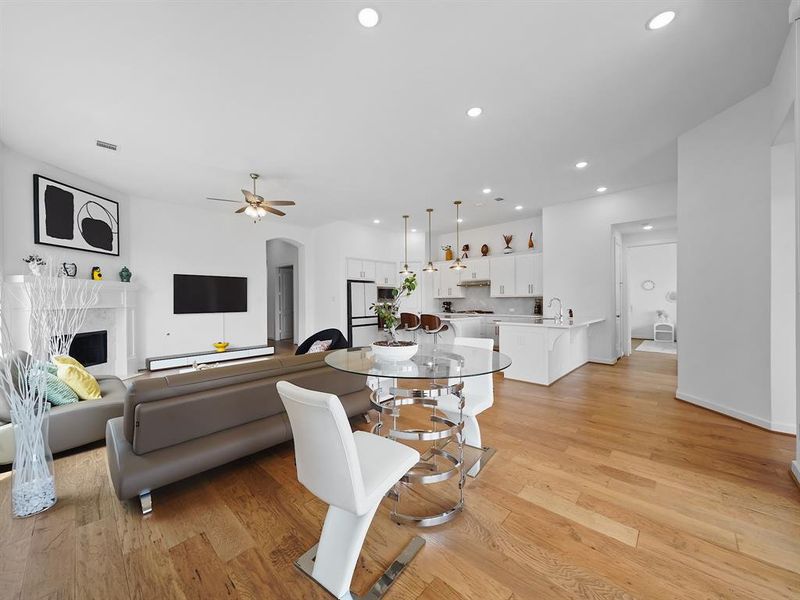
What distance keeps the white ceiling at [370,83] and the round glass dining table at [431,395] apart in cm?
214

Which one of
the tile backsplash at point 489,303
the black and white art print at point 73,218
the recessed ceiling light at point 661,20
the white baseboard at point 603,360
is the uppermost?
the recessed ceiling light at point 661,20

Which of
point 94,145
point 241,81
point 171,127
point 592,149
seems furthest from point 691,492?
point 94,145

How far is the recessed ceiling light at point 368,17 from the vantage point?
1.85m

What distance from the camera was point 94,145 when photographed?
3443mm

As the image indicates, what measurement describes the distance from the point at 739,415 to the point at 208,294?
25.0ft

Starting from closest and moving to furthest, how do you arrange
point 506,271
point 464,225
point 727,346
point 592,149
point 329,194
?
point 727,346, point 592,149, point 329,194, point 506,271, point 464,225

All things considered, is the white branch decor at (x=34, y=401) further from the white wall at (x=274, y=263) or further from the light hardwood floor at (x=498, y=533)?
the white wall at (x=274, y=263)

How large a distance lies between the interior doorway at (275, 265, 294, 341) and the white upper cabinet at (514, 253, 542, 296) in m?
5.91

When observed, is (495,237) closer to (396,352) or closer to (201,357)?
(396,352)

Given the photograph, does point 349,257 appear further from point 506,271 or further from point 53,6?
point 53,6

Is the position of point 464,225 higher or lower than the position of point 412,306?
higher

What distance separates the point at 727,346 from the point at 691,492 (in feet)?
6.41

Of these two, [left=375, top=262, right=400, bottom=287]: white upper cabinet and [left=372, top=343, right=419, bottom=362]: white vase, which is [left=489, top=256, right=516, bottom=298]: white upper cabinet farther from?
[left=372, top=343, right=419, bottom=362]: white vase

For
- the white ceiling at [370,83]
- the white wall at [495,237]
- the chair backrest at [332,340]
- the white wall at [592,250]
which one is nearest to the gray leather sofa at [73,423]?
the chair backrest at [332,340]
